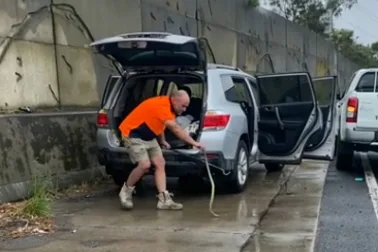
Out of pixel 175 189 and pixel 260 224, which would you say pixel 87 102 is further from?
pixel 260 224

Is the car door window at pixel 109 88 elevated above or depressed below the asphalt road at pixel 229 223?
above

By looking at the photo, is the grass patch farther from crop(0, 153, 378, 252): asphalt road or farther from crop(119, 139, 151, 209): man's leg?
crop(119, 139, 151, 209): man's leg

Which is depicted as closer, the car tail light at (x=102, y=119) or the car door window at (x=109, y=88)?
the car tail light at (x=102, y=119)

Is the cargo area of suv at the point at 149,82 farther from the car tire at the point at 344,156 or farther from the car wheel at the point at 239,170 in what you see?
the car tire at the point at 344,156

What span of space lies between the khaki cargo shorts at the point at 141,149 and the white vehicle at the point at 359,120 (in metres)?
3.89

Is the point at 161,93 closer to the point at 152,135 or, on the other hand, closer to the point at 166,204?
the point at 152,135

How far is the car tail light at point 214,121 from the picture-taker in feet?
24.8

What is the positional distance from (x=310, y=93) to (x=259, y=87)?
32.5 inches

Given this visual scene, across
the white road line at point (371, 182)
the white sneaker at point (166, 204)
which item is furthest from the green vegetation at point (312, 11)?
the white sneaker at point (166, 204)

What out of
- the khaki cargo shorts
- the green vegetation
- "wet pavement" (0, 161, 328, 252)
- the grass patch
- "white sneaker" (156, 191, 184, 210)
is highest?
the green vegetation

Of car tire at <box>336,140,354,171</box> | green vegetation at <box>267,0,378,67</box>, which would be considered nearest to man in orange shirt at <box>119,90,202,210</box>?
car tire at <box>336,140,354,171</box>

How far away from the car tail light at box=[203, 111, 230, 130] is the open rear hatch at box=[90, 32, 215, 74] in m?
0.67

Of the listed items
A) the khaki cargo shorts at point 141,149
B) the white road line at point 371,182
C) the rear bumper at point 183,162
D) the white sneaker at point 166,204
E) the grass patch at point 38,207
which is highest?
the khaki cargo shorts at point 141,149

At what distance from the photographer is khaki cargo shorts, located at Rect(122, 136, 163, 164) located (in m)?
7.14
